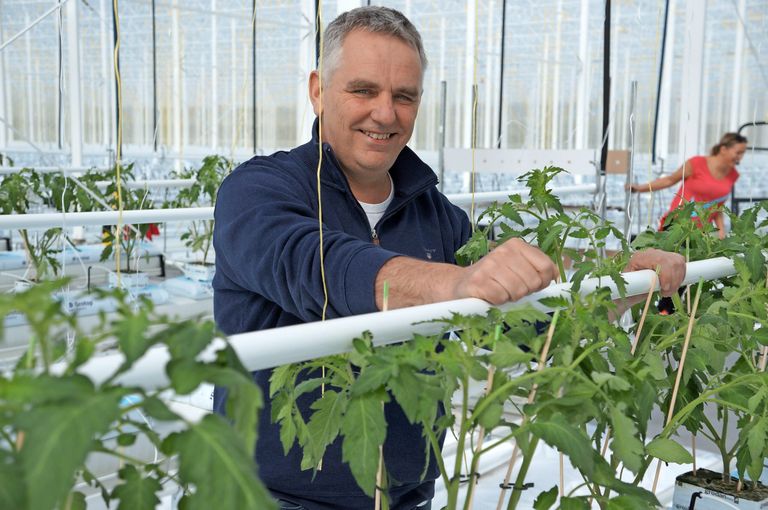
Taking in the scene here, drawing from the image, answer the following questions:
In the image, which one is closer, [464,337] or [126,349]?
[126,349]

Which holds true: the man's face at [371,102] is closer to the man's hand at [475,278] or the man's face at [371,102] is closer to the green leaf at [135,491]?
the man's hand at [475,278]

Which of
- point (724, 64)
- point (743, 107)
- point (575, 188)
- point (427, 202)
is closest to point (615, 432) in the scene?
point (427, 202)

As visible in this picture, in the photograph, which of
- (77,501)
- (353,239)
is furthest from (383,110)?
(77,501)

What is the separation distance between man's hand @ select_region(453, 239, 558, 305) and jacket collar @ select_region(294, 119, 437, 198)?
1.23ft

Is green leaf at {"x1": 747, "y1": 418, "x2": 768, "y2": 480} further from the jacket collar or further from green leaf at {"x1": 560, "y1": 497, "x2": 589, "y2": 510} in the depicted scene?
the jacket collar

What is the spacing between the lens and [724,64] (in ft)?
41.3

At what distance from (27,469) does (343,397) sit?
37 cm

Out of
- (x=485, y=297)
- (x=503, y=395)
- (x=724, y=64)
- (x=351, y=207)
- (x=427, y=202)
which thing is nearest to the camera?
(x=503, y=395)

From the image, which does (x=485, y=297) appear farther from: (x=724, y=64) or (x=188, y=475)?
(x=724, y=64)

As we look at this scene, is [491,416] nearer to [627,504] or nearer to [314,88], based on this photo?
[627,504]

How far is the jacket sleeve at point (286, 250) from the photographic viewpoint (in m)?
0.81

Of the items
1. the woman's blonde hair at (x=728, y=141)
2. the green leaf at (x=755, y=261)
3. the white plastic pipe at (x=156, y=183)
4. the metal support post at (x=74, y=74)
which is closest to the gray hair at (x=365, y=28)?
the green leaf at (x=755, y=261)

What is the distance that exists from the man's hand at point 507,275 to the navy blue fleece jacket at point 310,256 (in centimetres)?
10

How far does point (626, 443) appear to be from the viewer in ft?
2.15
